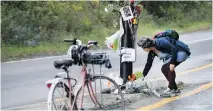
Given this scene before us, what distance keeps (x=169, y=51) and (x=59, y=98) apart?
298cm

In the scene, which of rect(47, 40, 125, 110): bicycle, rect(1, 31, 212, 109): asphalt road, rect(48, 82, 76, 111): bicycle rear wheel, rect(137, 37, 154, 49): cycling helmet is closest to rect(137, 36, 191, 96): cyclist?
rect(137, 37, 154, 49): cycling helmet

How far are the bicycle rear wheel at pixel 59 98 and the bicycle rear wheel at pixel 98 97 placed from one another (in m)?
0.15

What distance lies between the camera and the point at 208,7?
40438 mm

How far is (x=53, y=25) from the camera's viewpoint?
23.3m

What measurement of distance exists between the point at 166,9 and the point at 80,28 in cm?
1266

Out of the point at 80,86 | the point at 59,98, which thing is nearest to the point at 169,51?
the point at 80,86

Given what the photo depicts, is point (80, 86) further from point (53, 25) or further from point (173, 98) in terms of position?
point (53, 25)

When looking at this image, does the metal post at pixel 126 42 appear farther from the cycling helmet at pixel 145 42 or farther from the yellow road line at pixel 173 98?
the yellow road line at pixel 173 98

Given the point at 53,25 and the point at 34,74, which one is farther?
the point at 53,25

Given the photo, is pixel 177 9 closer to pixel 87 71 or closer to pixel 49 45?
pixel 49 45

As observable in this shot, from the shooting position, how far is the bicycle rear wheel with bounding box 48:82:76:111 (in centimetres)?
693

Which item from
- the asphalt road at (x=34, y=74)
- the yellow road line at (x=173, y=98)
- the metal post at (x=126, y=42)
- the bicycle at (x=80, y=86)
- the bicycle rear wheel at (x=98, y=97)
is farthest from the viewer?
the asphalt road at (x=34, y=74)

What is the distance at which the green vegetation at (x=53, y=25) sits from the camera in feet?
67.1

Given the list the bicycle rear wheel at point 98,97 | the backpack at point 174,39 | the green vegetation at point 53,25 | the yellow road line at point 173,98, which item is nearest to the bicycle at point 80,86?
the bicycle rear wheel at point 98,97
